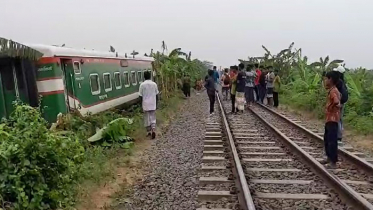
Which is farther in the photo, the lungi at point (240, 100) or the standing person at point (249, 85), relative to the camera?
the standing person at point (249, 85)

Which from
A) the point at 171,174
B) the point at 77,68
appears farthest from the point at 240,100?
the point at 171,174

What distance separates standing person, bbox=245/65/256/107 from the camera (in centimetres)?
1936

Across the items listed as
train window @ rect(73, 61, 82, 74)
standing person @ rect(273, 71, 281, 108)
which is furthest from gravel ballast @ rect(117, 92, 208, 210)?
standing person @ rect(273, 71, 281, 108)

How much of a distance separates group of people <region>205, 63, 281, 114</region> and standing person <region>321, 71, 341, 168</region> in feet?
27.7

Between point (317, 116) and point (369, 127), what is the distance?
4.51 metres

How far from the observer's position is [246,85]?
19.9m

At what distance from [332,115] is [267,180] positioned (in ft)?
5.57

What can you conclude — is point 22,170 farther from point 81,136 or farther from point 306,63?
point 306,63

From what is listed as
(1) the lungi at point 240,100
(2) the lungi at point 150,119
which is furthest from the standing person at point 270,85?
(2) the lungi at point 150,119

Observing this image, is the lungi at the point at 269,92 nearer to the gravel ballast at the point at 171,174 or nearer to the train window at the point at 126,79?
the train window at the point at 126,79

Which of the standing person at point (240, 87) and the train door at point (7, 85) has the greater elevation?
the train door at point (7, 85)

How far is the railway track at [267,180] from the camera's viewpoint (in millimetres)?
6121

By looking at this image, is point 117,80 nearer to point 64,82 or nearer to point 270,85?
point 64,82

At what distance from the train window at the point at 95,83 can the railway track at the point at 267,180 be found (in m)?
3.90
